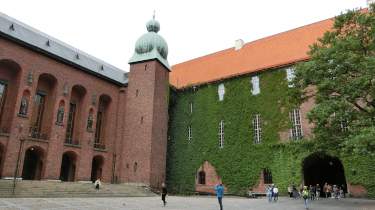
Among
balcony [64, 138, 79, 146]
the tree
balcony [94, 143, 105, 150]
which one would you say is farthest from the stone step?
the tree

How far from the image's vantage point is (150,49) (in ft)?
86.4

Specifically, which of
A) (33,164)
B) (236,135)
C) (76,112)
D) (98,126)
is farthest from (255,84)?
(33,164)

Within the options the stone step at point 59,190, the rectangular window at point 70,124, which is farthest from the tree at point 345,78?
the rectangular window at point 70,124

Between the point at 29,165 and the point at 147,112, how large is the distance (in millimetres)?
9582

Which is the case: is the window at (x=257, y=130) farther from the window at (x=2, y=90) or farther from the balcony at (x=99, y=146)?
the window at (x=2, y=90)

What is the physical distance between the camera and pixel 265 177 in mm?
20969

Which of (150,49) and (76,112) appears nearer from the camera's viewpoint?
(76,112)

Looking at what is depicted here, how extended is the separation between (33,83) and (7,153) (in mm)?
5128

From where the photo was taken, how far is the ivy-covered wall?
Result: 2014 centimetres

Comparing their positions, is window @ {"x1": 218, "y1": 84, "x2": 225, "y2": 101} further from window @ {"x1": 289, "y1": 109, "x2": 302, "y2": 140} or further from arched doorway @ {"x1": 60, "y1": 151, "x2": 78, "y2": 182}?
arched doorway @ {"x1": 60, "y1": 151, "x2": 78, "y2": 182}

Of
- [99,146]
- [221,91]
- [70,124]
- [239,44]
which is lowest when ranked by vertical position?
[99,146]

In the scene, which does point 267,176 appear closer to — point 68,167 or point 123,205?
point 123,205

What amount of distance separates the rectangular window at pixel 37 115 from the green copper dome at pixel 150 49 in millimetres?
8323

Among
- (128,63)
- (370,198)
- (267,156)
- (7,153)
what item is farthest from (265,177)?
(7,153)
